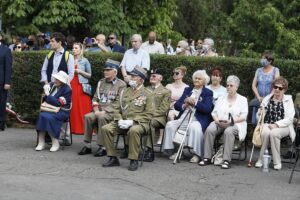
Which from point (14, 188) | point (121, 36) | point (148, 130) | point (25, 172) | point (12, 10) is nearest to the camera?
point (14, 188)

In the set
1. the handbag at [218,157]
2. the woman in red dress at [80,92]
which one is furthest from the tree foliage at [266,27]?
the handbag at [218,157]

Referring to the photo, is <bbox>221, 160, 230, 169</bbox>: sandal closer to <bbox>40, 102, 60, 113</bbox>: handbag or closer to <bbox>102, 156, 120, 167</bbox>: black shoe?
<bbox>102, 156, 120, 167</bbox>: black shoe

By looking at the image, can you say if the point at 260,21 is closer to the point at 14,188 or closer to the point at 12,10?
the point at 12,10

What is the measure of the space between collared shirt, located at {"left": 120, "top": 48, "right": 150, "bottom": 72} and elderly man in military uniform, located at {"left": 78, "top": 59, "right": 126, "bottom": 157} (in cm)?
157

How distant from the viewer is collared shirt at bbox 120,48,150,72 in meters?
14.2

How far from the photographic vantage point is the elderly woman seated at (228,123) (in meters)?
11.6

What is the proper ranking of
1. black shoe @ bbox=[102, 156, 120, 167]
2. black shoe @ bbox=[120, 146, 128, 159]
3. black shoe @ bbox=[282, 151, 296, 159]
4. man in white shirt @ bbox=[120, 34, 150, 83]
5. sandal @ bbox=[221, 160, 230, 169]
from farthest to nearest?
1. man in white shirt @ bbox=[120, 34, 150, 83]
2. black shoe @ bbox=[282, 151, 296, 159]
3. black shoe @ bbox=[120, 146, 128, 159]
4. sandal @ bbox=[221, 160, 230, 169]
5. black shoe @ bbox=[102, 156, 120, 167]

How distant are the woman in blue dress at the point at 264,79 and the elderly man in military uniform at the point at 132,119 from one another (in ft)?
7.68

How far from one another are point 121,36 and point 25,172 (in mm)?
12320

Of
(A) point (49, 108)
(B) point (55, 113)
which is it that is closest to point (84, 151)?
(B) point (55, 113)

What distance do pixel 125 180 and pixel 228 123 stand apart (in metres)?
2.28

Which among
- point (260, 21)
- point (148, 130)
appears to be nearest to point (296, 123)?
point (148, 130)

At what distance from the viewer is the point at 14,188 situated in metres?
9.40

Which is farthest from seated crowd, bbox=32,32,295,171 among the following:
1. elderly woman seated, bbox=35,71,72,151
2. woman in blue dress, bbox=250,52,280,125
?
woman in blue dress, bbox=250,52,280,125
